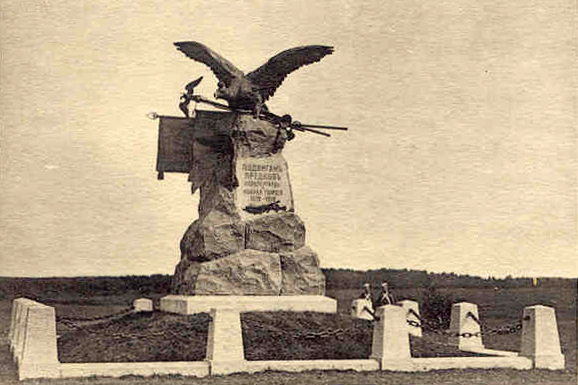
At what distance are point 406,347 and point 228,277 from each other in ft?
12.8

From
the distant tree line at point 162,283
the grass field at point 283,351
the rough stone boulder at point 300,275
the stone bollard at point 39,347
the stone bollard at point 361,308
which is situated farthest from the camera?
the distant tree line at point 162,283

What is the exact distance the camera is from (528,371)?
554 inches

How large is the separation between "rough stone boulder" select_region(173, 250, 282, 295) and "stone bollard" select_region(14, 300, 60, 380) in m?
3.79

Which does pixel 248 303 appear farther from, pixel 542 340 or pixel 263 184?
pixel 542 340

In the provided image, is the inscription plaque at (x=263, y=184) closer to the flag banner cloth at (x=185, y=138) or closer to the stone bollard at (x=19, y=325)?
the flag banner cloth at (x=185, y=138)

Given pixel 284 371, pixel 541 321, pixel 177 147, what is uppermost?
pixel 177 147

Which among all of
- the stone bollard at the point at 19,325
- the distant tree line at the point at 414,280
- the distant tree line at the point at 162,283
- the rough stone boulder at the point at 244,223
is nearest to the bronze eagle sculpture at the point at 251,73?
the rough stone boulder at the point at 244,223

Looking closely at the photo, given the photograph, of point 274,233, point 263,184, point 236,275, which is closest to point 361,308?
point 274,233

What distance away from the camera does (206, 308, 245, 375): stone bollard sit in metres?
12.5

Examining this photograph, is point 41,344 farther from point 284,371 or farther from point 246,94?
point 246,94

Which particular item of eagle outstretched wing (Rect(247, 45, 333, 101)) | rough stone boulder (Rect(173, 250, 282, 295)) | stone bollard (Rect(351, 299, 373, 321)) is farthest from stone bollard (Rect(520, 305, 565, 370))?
eagle outstretched wing (Rect(247, 45, 333, 101))

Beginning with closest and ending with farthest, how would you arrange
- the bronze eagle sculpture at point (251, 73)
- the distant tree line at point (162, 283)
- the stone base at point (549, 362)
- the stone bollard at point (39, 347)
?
the stone bollard at point (39, 347)
the stone base at point (549, 362)
the bronze eagle sculpture at point (251, 73)
the distant tree line at point (162, 283)

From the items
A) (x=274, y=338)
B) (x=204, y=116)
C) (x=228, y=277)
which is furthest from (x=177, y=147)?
(x=274, y=338)

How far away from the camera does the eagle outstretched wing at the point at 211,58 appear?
16375 mm
